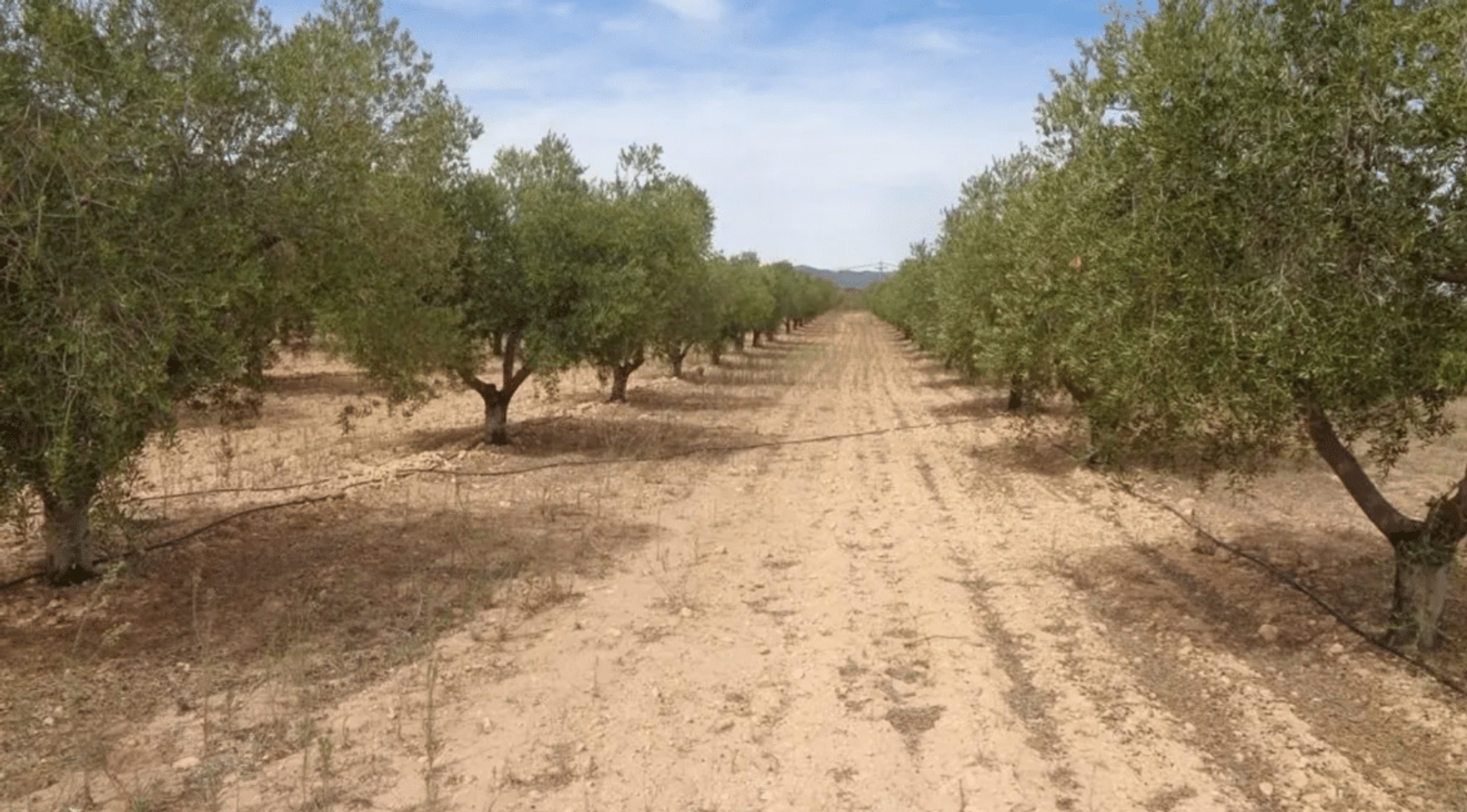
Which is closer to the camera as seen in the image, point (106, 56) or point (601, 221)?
point (106, 56)

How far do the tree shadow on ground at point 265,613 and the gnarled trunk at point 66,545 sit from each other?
0.20 m

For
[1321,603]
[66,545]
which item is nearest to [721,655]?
[1321,603]

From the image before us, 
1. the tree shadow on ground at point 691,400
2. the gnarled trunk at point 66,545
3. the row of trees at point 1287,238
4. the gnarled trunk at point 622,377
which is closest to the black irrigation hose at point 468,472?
the gnarled trunk at point 66,545

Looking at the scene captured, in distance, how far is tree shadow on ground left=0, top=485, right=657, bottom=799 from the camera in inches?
286

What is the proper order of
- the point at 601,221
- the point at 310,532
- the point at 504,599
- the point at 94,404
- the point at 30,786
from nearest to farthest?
the point at 30,786 → the point at 94,404 → the point at 504,599 → the point at 310,532 → the point at 601,221

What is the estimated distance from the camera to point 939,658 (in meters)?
8.55

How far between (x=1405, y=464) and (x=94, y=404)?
20.0 meters

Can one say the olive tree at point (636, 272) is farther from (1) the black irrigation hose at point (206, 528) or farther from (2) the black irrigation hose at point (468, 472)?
(1) the black irrigation hose at point (206, 528)

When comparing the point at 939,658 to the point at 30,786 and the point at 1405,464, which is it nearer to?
the point at 30,786

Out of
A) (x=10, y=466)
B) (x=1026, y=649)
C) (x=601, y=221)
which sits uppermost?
(x=601, y=221)

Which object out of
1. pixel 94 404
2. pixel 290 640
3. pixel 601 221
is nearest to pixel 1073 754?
pixel 290 640

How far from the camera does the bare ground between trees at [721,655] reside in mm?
Answer: 6379

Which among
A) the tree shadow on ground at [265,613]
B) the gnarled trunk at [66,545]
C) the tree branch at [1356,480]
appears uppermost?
the tree branch at [1356,480]

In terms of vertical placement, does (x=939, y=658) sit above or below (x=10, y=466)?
below
